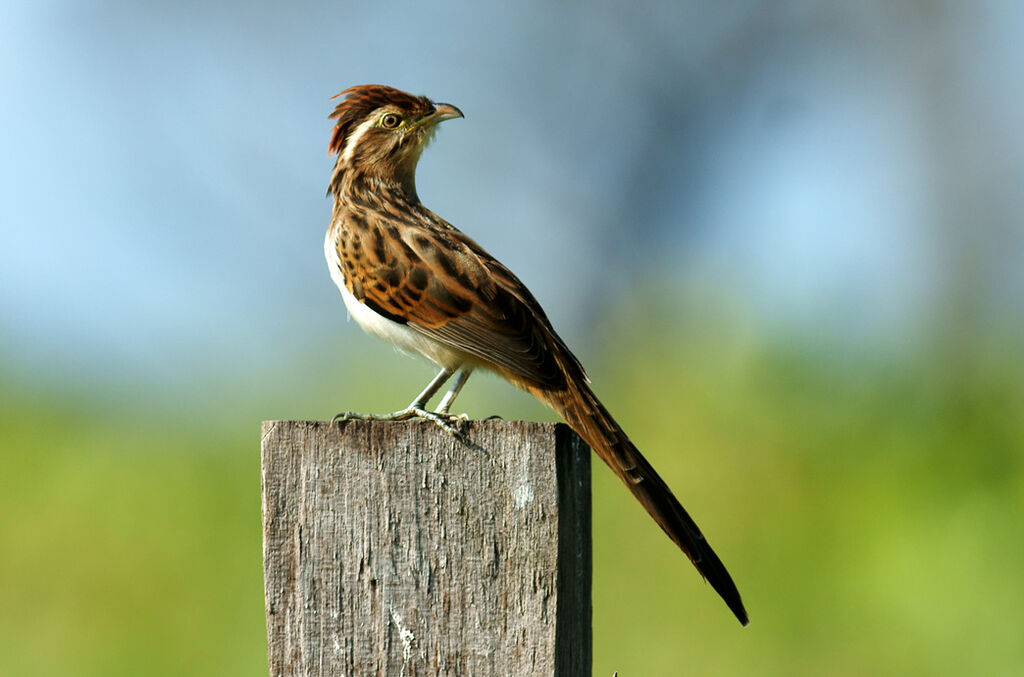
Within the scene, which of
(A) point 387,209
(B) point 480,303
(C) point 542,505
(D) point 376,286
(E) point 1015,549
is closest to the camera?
(C) point 542,505

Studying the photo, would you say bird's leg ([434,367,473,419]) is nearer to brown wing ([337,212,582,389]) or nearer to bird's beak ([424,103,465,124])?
brown wing ([337,212,582,389])

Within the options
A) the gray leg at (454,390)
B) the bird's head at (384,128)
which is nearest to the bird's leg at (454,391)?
the gray leg at (454,390)

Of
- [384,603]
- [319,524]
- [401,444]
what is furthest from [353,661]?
[401,444]

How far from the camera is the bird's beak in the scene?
534cm

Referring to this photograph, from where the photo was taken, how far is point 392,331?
448 cm

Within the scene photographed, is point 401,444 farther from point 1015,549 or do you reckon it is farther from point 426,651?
point 1015,549

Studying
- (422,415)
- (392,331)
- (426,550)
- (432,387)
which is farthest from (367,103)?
(426,550)

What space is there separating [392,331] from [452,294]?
1.26ft

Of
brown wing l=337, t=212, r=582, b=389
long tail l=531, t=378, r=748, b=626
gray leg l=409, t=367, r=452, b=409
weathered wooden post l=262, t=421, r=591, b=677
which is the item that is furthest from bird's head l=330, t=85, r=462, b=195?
weathered wooden post l=262, t=421, r=591, b=677

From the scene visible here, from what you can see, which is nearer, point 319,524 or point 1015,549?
point 319,524

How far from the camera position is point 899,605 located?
6.81m

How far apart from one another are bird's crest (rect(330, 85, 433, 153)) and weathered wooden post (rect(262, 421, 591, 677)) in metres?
2.97

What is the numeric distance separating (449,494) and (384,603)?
12.6 inches

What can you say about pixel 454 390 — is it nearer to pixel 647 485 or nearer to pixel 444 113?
pixel 647 485
